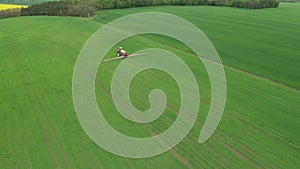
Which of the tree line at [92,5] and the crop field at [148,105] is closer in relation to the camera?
the crop field at [148,105]

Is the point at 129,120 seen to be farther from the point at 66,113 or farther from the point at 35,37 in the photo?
the point at 35,37

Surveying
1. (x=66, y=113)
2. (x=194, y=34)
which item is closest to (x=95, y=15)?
(x=194, y=34)

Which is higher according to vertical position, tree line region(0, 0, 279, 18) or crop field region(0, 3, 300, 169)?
tree line region(0, 0, 279, 18)

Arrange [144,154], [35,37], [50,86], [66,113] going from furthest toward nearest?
1. [35,37]
2. [50,86]
3. [66,113]
4. [144,154]

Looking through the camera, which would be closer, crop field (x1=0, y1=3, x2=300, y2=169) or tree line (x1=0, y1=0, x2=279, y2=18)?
crop field (x1=0, y1=3, x2=300, y2=169)

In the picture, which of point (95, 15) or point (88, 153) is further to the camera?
point (95, 15)
